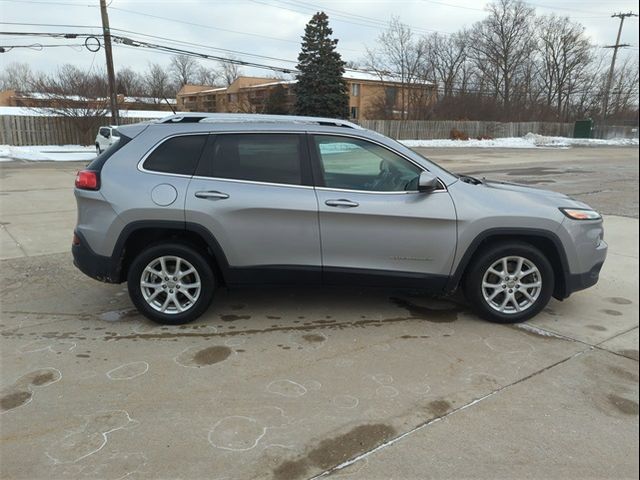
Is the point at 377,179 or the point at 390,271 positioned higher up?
the point at 377,179

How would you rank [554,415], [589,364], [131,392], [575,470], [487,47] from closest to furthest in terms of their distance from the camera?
[575,470] → [554,415] → [131,392] → [589,364] → [487,47]

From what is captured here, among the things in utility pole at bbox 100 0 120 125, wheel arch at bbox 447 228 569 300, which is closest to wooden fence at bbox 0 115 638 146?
utility pole at bbox 100 0 120 125

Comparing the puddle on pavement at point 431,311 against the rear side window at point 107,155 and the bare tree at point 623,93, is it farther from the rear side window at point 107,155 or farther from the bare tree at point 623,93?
the bare tree at point 623,93

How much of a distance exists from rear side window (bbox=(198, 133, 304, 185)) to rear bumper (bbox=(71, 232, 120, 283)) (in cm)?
107

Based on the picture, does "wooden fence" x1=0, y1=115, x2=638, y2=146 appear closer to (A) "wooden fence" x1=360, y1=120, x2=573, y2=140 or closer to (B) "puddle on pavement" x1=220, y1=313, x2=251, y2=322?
(A) "wooden fence" x1=360, y1=120, x2=573, y2=140

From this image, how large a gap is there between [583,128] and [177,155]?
56296 millimetres

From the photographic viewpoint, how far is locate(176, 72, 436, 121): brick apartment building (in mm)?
48344

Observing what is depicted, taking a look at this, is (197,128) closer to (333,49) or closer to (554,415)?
(554,415)

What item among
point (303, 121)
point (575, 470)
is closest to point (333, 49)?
point (303, 121)

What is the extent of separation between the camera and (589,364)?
3.73 meters

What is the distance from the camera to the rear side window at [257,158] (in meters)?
4.19

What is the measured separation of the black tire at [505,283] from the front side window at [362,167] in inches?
34.0

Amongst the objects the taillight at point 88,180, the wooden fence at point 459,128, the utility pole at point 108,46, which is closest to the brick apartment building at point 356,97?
the wooden fence at point 459,128

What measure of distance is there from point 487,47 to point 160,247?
57.3 m
